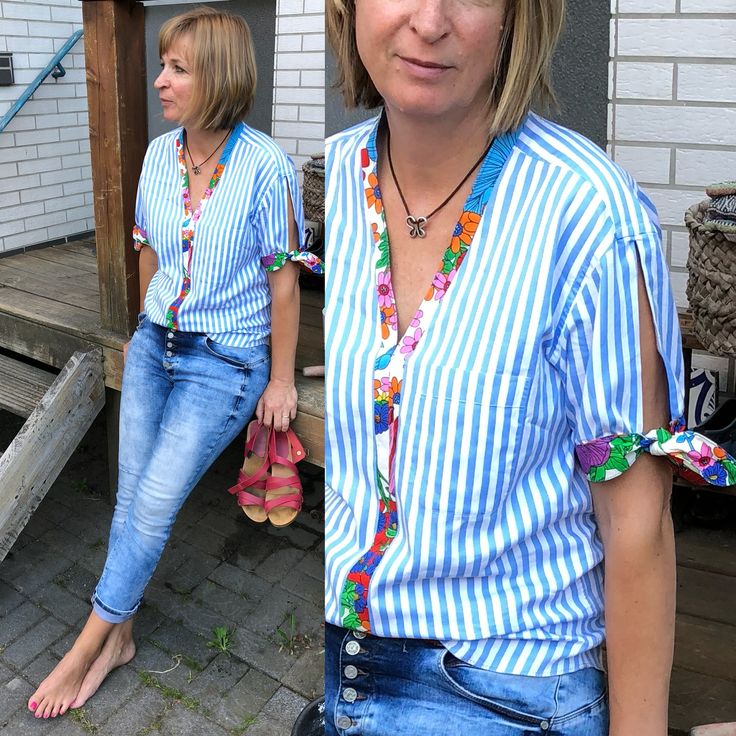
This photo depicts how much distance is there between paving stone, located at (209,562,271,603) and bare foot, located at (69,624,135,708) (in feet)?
1.69

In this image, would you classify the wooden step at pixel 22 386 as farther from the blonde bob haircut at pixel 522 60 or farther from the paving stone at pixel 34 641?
the blonde bob haircut at pixel 522 60

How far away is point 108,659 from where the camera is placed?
114 inches

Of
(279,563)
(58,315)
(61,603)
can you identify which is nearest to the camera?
(61,603)

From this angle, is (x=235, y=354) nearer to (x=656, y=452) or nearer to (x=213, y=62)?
(x=213, y=62)

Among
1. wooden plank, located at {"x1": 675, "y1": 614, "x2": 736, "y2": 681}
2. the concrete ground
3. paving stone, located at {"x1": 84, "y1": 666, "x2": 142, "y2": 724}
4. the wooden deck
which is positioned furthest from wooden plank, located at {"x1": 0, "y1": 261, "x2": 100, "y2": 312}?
wooden plank, located at {"x1": 675, "y1": 614, "x2": 736, "y2": 681}

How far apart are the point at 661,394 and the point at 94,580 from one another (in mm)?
3006

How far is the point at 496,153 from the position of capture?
1.01 m

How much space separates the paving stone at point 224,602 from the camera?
3.25 metres

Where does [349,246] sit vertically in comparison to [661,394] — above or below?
above

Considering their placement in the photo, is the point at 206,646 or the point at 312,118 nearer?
the point at 206,646

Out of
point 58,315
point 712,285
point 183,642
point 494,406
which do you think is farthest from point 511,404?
point 58,315

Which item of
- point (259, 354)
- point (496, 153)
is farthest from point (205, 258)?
point (496, 153)

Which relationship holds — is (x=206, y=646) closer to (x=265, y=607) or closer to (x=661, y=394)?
(x=265, y=607)

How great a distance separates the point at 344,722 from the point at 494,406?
511mm
